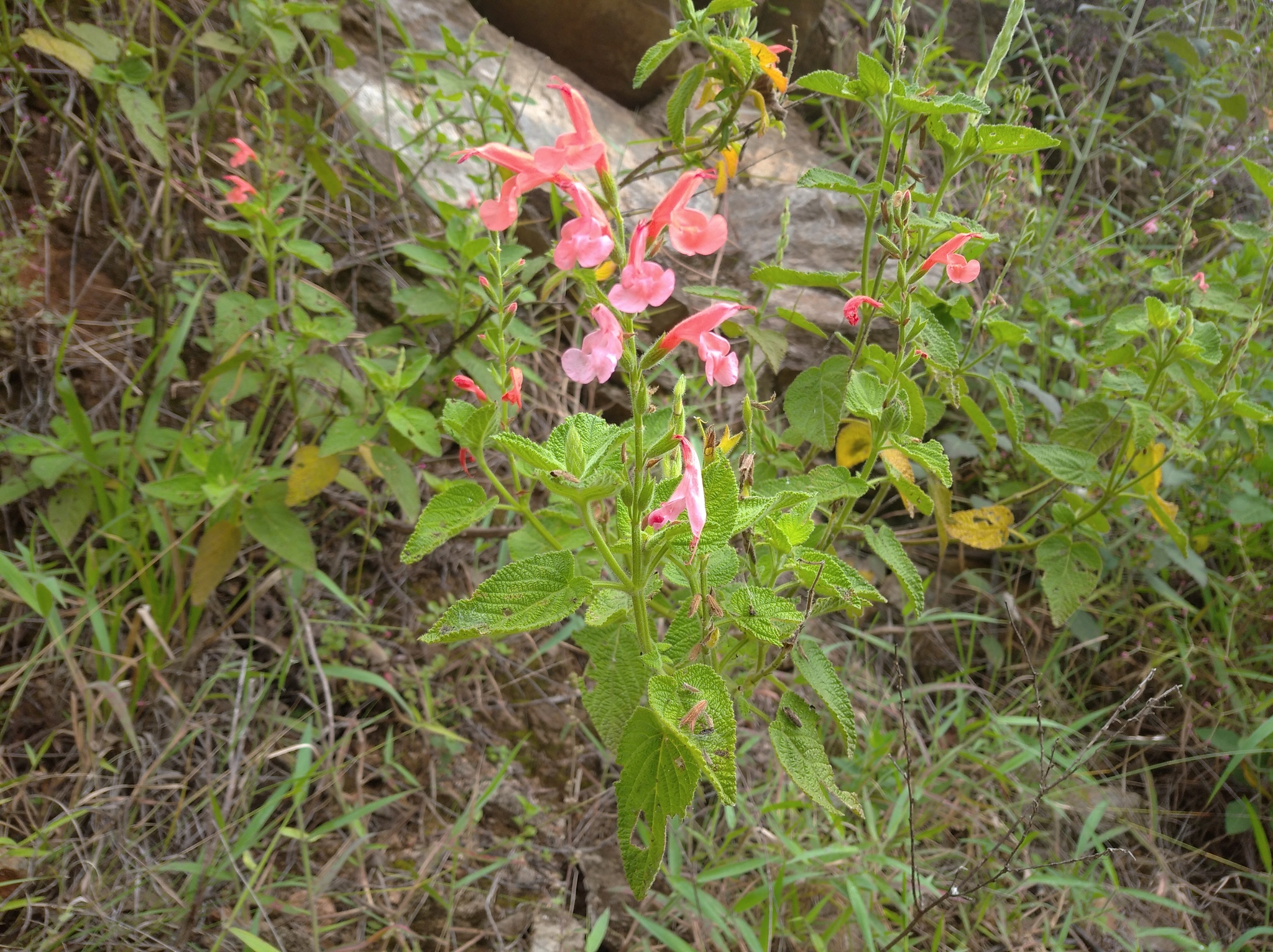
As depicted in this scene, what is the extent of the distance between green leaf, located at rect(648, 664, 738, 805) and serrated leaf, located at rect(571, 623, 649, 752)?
128 millimetres

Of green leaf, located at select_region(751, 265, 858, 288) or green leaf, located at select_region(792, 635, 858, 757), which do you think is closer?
green leaf, located at select_region(792, 635, 858, 757)

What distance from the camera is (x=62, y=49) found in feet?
5.52

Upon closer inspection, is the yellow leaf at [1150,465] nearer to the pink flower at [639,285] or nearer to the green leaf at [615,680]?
the green leaf at [615,680]

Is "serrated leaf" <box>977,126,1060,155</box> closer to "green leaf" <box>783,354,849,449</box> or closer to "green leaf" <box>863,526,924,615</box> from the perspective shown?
"green leaf" <box>783,354,849,449</box>

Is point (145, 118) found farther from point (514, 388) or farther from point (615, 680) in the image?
point (615, 680)

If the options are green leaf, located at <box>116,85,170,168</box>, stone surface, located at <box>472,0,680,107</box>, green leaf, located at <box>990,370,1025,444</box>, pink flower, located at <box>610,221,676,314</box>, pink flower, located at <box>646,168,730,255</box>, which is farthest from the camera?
stone surface, located at <box>472,0,680,107</box>

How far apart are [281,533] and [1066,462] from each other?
171cm

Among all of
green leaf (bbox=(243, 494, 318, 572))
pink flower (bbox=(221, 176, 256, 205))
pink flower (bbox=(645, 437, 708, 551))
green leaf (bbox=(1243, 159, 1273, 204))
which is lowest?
green leaf (bbox=(243, 494, 318, 572))

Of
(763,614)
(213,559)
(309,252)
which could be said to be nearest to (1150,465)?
(763,614)

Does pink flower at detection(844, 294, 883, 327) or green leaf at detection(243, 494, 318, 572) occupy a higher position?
pink flower at detection(844, 294, 883, 327)

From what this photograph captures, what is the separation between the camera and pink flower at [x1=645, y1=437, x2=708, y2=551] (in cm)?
85

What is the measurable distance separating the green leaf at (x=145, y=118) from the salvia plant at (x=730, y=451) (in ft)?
3.05

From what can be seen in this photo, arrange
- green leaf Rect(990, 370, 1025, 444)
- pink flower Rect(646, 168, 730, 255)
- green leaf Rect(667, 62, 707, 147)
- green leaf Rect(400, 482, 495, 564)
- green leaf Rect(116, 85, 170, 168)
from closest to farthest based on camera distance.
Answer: pink flower Rect(646, 168, 730, 255)
green leaf Rect(400, 482, 495, 564)
green leaf Rect(667, 62, 707, 147)
green leaf Rect(990, 370, 1025, 444)
green leaf Rect(116, 85, 170, 168)

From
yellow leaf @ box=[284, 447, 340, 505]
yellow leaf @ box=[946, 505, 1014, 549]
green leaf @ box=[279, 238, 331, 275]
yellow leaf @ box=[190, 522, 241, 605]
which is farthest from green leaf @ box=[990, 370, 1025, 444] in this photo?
yellow leaf @ box=[190, 522, 241, 605]
